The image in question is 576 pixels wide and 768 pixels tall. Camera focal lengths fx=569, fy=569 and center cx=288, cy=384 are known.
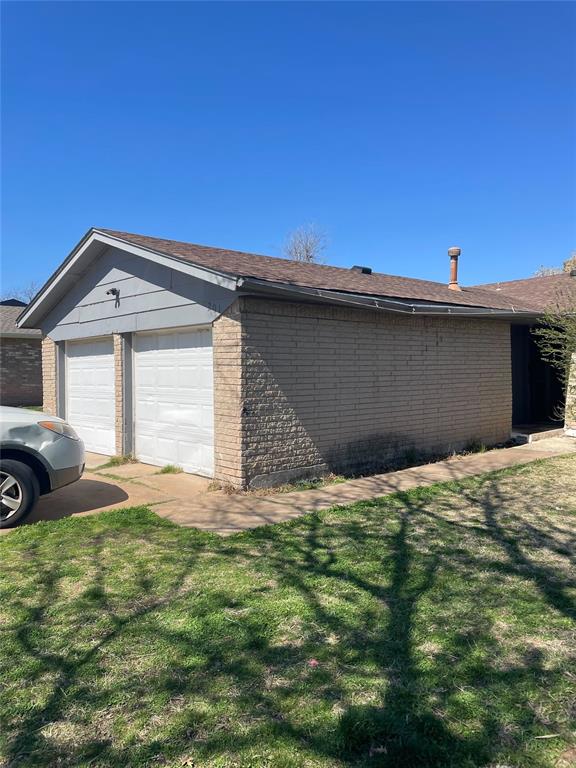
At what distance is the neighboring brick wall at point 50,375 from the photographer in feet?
38.7

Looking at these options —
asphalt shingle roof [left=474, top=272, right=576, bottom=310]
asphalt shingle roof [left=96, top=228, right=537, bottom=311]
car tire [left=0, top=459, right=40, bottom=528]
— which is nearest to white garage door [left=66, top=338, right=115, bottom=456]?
asphalt shingle roof [left=96, top=228, right=537, bottom=311]

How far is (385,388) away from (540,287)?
33.8 ft

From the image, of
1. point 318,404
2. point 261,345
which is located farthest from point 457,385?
point 261,345

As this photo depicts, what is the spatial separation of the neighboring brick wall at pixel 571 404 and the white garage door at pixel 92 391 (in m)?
9.51

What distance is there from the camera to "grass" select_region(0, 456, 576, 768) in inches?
97.4

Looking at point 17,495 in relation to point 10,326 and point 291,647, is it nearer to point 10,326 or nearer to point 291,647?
point 291,647

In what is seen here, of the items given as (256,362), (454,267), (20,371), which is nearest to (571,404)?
(454,267)

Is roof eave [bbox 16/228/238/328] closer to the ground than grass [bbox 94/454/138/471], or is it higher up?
higher up

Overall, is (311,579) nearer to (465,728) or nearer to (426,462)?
(465,728)

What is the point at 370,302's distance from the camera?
808 centimetres

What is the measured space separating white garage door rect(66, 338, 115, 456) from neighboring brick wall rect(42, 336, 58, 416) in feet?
0.82

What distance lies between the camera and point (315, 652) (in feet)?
10.6

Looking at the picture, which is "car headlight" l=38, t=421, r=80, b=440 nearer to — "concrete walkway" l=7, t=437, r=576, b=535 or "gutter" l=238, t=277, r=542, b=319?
"concrete walkway" l=7, t=437, r=576, b=535

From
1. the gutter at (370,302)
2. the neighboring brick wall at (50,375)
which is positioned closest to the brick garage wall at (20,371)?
the neighboring brick wall at (50,375)
